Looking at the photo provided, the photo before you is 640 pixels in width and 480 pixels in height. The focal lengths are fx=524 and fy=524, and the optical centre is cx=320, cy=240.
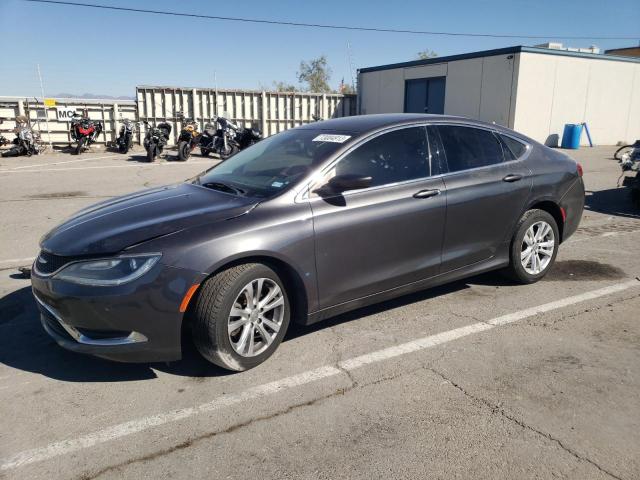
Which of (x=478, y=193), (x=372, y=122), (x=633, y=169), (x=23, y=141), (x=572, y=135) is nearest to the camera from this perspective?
(x=372, y=122)

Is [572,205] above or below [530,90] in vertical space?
below

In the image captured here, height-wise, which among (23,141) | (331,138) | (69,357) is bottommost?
(69,357)

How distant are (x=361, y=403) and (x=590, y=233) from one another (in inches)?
226

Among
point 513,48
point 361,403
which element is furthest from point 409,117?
point 513,48

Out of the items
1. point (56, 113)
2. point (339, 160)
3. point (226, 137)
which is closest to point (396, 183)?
point (339, 160)

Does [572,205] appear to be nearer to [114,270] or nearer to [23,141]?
[114,270]

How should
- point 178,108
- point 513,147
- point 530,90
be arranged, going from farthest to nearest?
point 178,108 → point 530,90 → point 513,147

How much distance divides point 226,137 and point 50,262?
13614 mm

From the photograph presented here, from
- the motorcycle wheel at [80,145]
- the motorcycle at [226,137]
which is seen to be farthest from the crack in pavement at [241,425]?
the motorcycle wheel at [80,145]

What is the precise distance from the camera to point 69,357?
3.70 meters

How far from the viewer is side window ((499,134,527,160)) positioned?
4922mm

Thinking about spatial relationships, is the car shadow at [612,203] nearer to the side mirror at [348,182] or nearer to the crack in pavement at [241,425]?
the side mirror at [348,182]

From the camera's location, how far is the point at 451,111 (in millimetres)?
23094

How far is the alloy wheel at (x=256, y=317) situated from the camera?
3.36 metres
